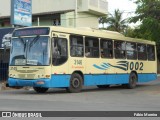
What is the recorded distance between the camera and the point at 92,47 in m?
22.5

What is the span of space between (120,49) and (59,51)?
5.76 metres

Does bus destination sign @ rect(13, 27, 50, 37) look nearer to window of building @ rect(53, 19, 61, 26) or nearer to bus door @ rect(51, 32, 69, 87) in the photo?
bus door @ rect(51, 32, 69, 87)

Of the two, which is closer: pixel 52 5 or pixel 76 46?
pixel 76 46

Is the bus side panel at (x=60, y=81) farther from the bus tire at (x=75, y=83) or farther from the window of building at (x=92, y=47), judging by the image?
the window of building at (x=92, y=47)

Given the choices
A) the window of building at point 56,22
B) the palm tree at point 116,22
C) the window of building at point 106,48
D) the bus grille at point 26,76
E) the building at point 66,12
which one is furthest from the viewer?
the palm tree at point 116,22

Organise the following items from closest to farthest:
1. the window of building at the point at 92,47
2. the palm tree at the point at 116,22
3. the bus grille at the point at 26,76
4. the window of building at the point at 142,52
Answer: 1. the bus grille at the point at 26,76
2. the window of building at the point at 92,47
3. the window of building at the point at 142,52
4. the palm tree at the point at 116,22

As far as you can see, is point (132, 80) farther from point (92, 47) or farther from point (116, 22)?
point (116, 22)

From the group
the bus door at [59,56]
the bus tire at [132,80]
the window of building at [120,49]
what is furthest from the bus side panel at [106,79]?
the bus door at [59,56]

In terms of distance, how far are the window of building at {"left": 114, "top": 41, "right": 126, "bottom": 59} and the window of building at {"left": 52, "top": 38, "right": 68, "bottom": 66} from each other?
477cm

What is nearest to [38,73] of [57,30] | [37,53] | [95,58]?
[37,53]

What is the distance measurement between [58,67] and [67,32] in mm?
1877

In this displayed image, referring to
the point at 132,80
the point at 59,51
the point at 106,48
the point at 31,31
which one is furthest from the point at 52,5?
the point at 59,51

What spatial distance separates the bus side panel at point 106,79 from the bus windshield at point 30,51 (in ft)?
10.1

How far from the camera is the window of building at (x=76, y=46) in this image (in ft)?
69.1
